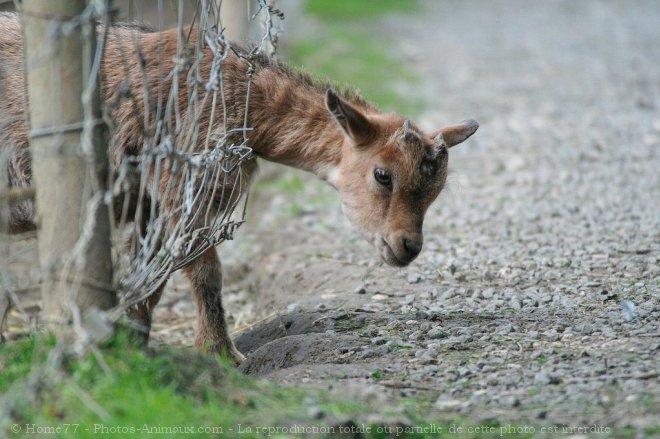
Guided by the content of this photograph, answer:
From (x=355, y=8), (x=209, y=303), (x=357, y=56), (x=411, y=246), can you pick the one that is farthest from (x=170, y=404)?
(x=355, y=8)

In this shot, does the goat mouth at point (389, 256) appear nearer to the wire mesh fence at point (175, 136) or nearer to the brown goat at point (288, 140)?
the brown goat at point (288, 140)

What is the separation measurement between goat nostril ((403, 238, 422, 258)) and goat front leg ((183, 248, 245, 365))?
4.82 ft

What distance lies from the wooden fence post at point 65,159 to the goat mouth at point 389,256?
2.34 meters

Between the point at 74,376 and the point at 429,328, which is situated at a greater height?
the point at 74,376

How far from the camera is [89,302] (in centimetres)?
464

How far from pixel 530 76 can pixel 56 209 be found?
14.7 m

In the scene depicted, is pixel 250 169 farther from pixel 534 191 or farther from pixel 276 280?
pixel 534 191

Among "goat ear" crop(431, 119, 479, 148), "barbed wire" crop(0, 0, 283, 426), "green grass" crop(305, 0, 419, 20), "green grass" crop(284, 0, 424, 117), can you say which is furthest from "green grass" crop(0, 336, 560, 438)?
"green grass" crop(305, 0, 419, 20)

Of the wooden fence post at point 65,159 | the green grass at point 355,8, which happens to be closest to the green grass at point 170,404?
the wooden fence post at point 65,159

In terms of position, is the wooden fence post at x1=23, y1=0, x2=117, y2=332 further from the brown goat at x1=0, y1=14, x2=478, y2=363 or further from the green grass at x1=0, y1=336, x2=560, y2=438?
the brown goat at x1=0, y1=14, x2=478, y2=363

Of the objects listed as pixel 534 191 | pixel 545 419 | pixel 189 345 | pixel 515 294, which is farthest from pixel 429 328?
pixel 534 191

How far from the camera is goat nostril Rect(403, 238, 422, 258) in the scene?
6.39 m

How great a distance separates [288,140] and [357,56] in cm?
1367

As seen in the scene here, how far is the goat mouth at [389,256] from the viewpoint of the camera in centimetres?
648
